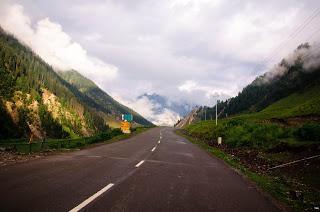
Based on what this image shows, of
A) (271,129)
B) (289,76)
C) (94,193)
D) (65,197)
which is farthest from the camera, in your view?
(289,76)

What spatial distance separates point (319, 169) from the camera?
541 inches

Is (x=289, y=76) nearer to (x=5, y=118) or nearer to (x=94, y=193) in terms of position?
(x=5, y=118)

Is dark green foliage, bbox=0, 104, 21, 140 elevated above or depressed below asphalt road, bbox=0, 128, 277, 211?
above

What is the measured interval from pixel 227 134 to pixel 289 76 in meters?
164

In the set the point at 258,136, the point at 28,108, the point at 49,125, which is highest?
the point at 28,108

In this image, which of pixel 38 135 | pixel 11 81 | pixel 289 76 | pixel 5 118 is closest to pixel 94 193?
pixel 5 118

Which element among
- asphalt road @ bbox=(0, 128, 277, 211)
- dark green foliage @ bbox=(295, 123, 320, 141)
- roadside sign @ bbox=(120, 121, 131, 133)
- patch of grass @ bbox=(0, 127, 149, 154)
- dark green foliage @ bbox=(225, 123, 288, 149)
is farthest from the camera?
roadside sign @ bbox=(120, 121, 131, 133)

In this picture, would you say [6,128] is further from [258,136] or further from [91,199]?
[91,199]

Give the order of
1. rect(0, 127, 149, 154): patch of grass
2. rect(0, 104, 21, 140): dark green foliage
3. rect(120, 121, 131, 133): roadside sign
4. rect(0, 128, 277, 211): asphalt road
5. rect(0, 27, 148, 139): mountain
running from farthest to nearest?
rect(0, 27, 148, 139): mountain, rect(0, 104, 21, 140): dark green foliage, rect(120, 121, 131, 133): roadside sign, rect(0, 127, 149, 154): patch of grass, rect(0, 128, 277, 211): asphalt road

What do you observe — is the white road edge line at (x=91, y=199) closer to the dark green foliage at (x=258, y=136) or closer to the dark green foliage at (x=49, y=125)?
the dark green foliage at (x=258, y=136)

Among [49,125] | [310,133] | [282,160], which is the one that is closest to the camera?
[282,160]

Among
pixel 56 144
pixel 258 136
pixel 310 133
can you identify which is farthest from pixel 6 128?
pixel 310 133

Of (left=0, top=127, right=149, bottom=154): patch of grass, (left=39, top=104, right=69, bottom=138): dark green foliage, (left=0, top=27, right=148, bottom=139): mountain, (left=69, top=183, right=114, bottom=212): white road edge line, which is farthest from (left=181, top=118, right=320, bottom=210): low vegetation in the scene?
(left=39, top=104, right=69, bottom=138): dark green foliage

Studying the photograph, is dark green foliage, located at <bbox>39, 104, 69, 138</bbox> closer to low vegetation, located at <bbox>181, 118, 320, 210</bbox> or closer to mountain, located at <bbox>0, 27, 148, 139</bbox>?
mountain, located at <bbox>0, 27, 148, 139</bbox>
